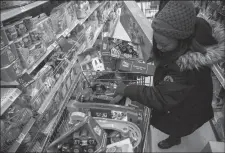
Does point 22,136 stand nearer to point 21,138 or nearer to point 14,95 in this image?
point 21,138

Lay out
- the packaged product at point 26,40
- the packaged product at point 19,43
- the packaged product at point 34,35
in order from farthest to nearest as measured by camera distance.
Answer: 1. the packaged product at point 34,35
2. the packaged product at point 26,40
3. the packaged product at point 19,43

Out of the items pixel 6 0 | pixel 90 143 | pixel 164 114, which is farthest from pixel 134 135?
pixel 6 0

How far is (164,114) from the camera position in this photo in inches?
63.0

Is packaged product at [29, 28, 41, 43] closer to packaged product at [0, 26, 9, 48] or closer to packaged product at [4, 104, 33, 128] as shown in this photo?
packaged product at [0, 26, 9, 48]

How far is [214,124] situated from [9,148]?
239cm

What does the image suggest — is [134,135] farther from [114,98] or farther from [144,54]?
[144,54]

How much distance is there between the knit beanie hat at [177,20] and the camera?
1.07 metres

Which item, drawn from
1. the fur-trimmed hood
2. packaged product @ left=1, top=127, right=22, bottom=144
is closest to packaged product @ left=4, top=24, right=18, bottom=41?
packaged product @ left=1, top=127, right=22, bottom=144

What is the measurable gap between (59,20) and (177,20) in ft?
5.55

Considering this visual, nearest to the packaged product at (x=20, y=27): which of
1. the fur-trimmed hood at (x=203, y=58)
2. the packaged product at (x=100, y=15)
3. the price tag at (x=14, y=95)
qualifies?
the price tag at (x=14, y=95)

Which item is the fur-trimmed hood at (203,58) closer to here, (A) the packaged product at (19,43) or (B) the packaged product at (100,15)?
(A) the packaged product at (19,43)

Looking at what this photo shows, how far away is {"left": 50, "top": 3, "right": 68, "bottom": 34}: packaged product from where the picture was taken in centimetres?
222

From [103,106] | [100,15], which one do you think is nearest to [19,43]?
[103,106]

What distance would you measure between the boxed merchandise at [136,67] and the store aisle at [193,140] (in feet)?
3.59
